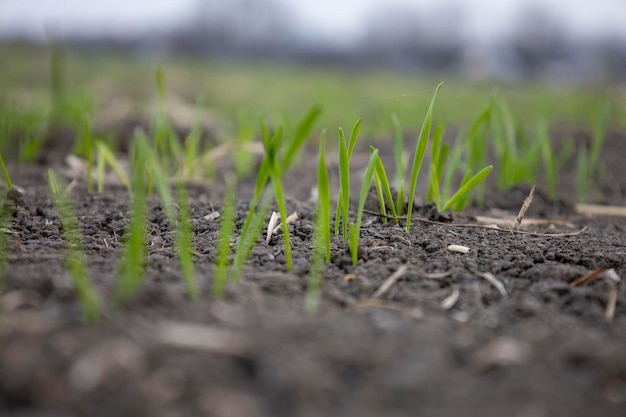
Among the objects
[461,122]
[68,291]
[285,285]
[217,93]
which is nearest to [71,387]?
[68,291]

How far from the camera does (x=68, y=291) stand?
2.68ft

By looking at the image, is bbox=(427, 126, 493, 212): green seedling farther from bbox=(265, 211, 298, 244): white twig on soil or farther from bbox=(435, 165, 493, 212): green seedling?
bbox=(265, 211, 298, 244): white twig on soil

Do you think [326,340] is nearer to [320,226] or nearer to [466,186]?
[320,226]

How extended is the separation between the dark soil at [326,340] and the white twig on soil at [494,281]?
0.04 feet

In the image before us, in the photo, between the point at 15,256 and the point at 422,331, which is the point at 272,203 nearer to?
the point at 15,256

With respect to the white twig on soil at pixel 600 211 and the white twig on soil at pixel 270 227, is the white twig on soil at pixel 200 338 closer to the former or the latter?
the white twig on soil at pixel 270 227

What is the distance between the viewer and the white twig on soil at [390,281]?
0.98 metres

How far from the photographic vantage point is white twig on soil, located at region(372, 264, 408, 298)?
0.98 m

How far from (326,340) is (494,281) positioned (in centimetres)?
43

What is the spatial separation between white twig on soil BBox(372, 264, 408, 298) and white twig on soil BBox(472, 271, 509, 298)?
0.15 m

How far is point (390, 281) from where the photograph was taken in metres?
1.01

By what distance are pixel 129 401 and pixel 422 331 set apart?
43 cm

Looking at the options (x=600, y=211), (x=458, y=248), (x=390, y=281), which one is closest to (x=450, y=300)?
(x=390, y=281)

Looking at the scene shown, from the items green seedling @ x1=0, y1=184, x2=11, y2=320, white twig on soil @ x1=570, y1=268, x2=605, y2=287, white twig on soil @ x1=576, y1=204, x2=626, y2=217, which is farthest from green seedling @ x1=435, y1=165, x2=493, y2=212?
green seedling @ x1=0, y1=184, x2=11, y2=320
